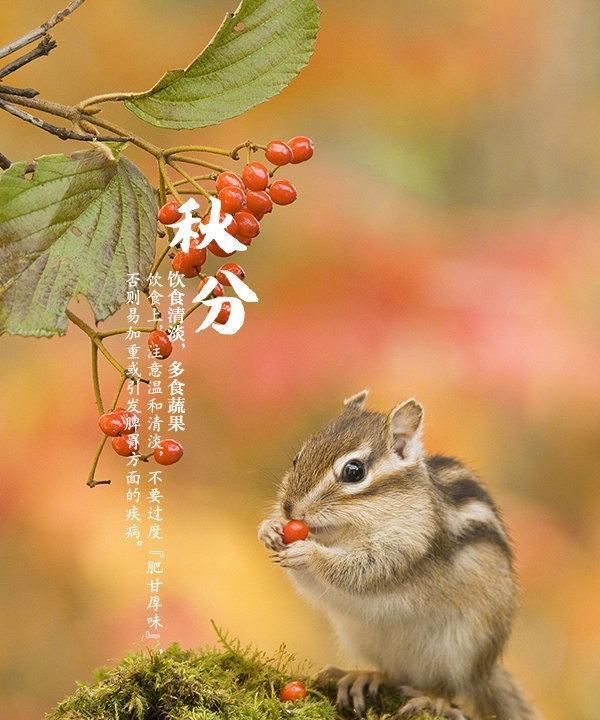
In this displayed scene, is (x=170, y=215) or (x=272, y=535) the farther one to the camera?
(x=272, y=535)

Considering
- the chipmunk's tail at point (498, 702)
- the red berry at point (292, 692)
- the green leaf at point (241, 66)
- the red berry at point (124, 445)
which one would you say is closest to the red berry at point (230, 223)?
the green leaf at point (241, 66)

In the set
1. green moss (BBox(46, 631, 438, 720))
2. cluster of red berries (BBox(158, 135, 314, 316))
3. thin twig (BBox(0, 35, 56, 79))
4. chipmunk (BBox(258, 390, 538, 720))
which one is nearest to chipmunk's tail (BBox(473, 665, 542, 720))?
chipmunk (BBox(258, 390, 538, 720))

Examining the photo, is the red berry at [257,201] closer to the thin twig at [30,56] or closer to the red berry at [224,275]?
the red berry at [224,275]

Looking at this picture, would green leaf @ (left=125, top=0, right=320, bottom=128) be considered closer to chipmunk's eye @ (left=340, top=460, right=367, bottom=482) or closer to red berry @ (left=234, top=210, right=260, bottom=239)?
red berry @ (left=234, top=210, right=260, bottom=239)

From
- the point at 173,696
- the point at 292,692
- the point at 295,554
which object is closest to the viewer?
the point at 173,696

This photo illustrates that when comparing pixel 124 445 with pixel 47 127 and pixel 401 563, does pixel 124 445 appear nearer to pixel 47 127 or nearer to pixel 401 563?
pixel 47 127

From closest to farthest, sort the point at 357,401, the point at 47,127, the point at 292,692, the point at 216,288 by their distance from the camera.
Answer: the point at 47,127
the point at 216,288
the point at 292,692
the point at 357,401

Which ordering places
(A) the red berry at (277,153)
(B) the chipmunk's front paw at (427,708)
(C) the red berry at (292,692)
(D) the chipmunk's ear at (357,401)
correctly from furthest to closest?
(D) the chipmunk's ear at (357,401)
(B) the chipmunk's front paw at (427,708)
(C) the red berry at (292,692)
(A) the red berry at (277,153)

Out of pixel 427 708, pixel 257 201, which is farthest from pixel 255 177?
pixel 427 708
